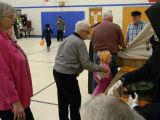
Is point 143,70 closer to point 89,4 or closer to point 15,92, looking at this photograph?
point 15,92

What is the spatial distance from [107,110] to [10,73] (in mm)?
1277

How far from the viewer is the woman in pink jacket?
1.92 metres

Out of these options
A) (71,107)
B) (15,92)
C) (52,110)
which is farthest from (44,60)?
(15,92)

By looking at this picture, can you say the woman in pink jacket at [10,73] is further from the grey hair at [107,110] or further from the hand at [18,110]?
the grey hair at [107,110]

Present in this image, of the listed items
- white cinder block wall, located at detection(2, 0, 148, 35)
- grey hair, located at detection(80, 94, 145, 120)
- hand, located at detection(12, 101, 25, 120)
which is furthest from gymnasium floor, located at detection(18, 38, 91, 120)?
white cinder block wall, located at detection(2, 0, 148, 35)

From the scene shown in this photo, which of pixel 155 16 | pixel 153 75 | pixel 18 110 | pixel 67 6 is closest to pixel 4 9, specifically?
pixel 18 110

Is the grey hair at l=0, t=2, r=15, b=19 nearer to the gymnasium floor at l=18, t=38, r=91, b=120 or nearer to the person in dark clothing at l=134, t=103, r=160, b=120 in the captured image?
the person in dark clothing at l=134, t=103, r=160, b=120

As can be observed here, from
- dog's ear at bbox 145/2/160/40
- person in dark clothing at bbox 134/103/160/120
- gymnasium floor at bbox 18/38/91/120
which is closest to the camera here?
person in dark clothing at bbox 134/103/160/120

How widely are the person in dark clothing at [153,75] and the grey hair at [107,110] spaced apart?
1.64ft

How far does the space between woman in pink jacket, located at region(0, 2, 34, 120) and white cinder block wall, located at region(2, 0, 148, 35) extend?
12975 millimetres

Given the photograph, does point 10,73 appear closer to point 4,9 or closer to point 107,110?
point 4,9

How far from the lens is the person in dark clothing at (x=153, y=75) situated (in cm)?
138

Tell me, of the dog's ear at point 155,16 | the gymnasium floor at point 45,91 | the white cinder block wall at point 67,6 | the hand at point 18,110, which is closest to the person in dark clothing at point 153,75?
the dog's ear at point 155,16

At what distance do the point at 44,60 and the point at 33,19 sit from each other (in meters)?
9.93
